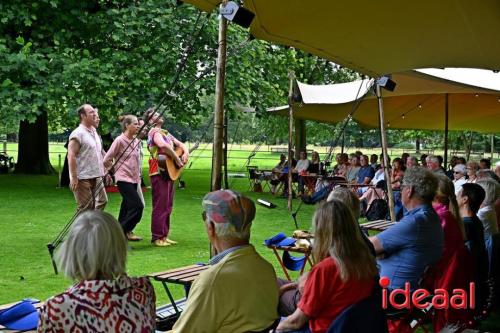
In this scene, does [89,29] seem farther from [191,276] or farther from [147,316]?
[147,316]

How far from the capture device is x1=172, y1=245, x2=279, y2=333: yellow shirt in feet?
8.82

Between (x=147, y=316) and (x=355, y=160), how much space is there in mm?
13651

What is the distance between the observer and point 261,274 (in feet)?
9.47

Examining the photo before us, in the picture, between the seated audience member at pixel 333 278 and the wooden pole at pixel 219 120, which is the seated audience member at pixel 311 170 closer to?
the wooden pole at pixel 219 120

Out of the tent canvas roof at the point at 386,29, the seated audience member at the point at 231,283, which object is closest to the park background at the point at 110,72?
the tent canvas roof at the point at 386,29

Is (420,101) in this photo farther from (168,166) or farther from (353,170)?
(168,166)

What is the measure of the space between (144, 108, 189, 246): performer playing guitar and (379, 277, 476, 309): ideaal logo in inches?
189

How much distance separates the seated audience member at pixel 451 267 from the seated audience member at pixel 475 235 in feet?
0.41

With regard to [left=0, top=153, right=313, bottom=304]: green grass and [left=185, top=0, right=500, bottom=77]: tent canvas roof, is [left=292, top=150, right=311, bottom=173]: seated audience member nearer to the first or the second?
[left=0, top=153, right=313, bottom=304]: green grass

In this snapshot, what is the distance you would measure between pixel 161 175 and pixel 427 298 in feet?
17.3

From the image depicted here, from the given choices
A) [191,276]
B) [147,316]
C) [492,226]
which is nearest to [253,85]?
[492,226]

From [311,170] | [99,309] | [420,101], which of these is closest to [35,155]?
[311,170]

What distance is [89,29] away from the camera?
54.4 feet

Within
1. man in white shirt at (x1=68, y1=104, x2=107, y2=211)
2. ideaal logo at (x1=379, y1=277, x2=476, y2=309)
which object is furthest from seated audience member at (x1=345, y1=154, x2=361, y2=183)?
ideaal logo at (x1=379, y1=277, x2=476, y2=309)
